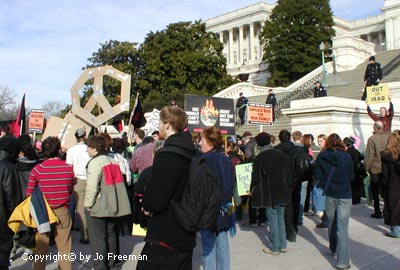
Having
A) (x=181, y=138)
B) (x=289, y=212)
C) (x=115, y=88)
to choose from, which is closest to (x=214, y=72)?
(x=115, y=88)

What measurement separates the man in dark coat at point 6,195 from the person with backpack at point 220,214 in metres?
2.18

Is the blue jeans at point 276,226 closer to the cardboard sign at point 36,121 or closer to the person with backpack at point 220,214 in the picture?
the person with backpack at point 220,214

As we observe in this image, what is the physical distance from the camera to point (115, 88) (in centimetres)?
3822

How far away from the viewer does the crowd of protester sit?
3441mm

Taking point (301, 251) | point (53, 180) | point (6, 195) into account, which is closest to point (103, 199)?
point (53, 180)

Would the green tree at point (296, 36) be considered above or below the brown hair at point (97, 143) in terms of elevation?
above

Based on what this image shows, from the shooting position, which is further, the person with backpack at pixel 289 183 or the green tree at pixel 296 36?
the green tree at pixel 296 36

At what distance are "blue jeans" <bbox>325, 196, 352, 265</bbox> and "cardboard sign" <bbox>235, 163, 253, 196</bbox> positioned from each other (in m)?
2.40

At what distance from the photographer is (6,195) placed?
16.3 feet

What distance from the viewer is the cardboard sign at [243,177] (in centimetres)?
875

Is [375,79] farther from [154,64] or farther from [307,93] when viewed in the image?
[154,64]

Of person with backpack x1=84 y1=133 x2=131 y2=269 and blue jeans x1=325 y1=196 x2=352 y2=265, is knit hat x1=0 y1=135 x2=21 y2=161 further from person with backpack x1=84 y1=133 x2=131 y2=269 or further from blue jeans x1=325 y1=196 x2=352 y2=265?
blue jeans x1=325 y1=196 x2=352 y2=265

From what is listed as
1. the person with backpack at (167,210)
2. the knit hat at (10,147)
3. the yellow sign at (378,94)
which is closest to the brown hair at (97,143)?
the knit hat at (10,147)

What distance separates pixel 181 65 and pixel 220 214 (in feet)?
116
